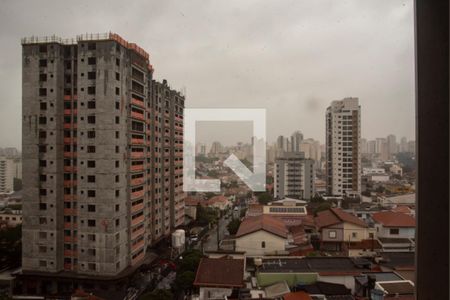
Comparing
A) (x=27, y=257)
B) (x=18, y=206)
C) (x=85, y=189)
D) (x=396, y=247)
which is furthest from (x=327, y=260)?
(x=18, y=206)

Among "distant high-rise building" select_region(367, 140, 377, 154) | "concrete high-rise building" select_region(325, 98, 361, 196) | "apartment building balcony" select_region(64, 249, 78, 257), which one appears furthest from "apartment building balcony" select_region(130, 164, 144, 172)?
"concrete high-rise building" select_region(325, 98, 361, 196)

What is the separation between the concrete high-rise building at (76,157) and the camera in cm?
466

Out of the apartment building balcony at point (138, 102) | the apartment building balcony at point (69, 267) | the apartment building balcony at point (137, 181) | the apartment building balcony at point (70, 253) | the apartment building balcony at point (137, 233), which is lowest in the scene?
the apartment building balcony at point (69, 267)

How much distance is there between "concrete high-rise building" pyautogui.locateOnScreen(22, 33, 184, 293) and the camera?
4.66 meters

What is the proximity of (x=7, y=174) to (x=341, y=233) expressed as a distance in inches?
245

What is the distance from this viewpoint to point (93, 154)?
185 inches

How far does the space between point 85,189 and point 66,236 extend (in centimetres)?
75

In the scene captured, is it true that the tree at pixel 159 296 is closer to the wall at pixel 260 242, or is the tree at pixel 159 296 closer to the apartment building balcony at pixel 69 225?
the wall at pixel 260 242

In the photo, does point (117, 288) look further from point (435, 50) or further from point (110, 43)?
point (435, 50)

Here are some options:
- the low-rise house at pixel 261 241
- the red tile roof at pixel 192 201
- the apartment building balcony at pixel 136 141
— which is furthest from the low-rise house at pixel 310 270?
the red tile roof at pixel 192 201

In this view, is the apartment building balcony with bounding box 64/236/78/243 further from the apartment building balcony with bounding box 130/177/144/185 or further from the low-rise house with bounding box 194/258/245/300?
the low-rise house with bounding box 194/258/245/300

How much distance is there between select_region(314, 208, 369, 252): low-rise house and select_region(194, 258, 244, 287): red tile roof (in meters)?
2.52

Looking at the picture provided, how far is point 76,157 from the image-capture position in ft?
15.6

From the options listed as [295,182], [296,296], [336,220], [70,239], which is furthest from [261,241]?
[295,182]
